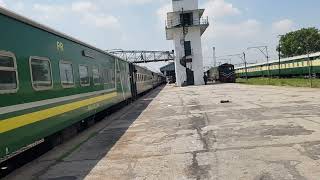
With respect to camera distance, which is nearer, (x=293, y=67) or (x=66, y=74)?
(x=66, y=74)

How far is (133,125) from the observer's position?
606 inches

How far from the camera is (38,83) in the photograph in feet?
31.6

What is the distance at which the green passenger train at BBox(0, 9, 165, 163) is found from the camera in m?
7.92

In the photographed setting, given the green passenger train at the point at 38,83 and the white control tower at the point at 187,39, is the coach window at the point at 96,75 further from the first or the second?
the white control tower at the point at 187,39

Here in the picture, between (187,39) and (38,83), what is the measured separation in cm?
5118

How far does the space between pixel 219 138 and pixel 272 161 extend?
296 centimetres

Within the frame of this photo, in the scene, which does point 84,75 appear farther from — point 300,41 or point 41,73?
point 300,41

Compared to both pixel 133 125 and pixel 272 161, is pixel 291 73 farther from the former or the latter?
pixel 272 161

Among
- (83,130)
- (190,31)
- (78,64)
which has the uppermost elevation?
(190,31)

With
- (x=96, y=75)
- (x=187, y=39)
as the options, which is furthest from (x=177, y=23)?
(x=96, y=75)

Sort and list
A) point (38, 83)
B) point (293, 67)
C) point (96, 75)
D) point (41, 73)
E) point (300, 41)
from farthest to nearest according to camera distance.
Answer: point (300, 41) < point (293, 67) < point (96, 75) < point (41, 73) < point (38, 83)

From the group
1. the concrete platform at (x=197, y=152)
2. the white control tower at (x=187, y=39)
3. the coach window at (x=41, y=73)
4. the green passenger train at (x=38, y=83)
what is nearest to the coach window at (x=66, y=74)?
the green passenger train at (x=38, y=83)

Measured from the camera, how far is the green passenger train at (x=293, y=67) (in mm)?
49625

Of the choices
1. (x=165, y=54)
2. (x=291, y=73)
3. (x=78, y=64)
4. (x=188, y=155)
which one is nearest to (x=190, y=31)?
(x=291, y=73)
